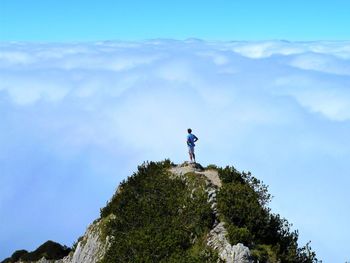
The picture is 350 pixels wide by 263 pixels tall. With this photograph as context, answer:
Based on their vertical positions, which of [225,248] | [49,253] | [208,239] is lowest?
[225,248]

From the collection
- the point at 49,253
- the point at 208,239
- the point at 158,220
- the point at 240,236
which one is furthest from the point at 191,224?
the point at 49,253

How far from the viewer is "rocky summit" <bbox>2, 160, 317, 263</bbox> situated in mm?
28125

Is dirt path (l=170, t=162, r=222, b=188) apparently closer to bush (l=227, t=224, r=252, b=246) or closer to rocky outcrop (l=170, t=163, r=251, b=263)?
rocky outcrop (l=170, t=163, r=251, b=263)

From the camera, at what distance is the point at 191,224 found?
3142cm

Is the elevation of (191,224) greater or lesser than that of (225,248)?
greater

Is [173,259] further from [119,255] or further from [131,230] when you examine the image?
[131,230]

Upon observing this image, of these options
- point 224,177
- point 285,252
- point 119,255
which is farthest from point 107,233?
point 285,252

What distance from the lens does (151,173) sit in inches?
1660

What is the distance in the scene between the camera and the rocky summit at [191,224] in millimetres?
28125

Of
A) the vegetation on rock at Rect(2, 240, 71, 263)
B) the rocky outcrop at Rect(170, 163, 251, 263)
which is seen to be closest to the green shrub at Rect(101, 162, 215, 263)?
the rocky outcrop at Rect(170, 163, 251, 263)

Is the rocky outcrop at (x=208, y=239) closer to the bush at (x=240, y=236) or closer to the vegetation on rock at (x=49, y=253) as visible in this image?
the bush at (x=240, y=236)

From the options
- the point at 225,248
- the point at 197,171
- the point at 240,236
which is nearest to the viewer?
the point at 225,248

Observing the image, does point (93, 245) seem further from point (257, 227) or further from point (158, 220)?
point (257, 227)

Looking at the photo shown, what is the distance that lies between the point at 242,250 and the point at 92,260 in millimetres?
14658
